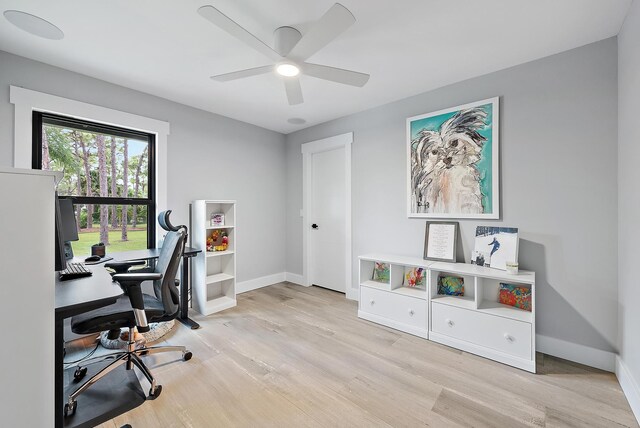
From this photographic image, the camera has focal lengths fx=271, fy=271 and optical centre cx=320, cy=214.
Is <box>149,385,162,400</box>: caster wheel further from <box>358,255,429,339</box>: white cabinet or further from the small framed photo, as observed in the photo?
the small framed photo

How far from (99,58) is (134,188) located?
1.26 m

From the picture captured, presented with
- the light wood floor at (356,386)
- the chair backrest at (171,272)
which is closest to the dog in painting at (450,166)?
the light wood floor at (356,386)

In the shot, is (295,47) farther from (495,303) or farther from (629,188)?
(495,303)

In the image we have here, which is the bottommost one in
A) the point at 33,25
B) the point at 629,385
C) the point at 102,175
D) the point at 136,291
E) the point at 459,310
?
the point at 629,385

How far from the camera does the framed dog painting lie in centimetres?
250

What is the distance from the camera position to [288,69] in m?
2.00

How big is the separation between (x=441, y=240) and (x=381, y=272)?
2.54 feet

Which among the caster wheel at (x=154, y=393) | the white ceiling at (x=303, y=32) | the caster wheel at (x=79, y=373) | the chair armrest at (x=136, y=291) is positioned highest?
the white ceiling at (x=303, y=32)

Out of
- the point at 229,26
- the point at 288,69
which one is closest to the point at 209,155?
the point at 288,69

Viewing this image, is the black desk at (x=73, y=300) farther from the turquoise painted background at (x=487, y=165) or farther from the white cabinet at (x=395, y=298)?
the turquoise painted background at (x=487, y=165)

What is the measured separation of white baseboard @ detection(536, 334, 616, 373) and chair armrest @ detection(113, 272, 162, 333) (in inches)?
120

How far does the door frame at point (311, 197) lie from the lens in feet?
11.8

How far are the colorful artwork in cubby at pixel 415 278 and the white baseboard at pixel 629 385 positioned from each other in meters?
1.42

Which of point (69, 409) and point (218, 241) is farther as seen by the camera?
point (218, 241)
